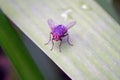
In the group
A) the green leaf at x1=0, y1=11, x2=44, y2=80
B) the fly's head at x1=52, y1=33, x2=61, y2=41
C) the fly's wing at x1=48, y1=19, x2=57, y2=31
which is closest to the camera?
the green leaf at x1=0, y1=11, x2=44, y2=80

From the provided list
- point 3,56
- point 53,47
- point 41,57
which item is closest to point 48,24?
point 53,47

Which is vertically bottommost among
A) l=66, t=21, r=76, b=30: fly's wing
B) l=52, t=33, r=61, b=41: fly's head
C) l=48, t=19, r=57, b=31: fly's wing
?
l=52, t=33, r=61, b=41: fly's head

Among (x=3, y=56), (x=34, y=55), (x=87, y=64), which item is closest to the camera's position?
(x=87, y=64)

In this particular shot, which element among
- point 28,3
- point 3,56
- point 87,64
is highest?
point 28,3

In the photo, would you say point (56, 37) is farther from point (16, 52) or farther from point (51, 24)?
point (16, 52)

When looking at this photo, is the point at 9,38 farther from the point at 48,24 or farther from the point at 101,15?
the point at 101,15

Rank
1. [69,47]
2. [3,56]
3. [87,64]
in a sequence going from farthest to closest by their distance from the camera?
[3,56] < [69,47] < [87,64]

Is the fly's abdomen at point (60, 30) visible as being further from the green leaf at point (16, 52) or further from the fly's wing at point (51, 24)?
the green leaf at point (16, 52)

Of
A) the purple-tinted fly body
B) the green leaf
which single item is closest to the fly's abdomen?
the purple-tinted fly body

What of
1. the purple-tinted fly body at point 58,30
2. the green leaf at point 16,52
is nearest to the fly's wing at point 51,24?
the purple-tinted fly body at point 58,30

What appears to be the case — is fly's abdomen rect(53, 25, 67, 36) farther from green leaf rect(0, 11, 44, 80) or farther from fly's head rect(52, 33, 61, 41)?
green leaf rect(0, 11, 44, 80)

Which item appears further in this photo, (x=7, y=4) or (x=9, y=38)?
(x=7, y=4)
